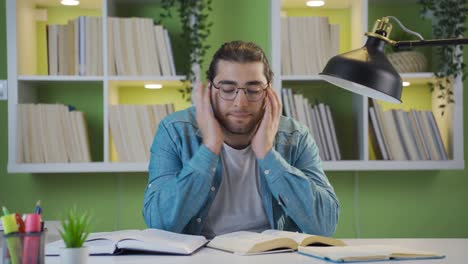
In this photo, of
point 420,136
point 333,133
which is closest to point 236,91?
point 333,133

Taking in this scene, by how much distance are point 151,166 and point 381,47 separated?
996 millimetres

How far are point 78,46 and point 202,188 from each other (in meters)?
1.29

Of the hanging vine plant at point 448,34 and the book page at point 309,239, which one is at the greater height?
the hanging vine plant at point 448,34

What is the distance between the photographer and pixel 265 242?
1966 mm

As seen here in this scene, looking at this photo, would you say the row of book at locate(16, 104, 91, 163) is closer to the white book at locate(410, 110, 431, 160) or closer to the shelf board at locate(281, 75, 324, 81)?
the shelf board at locate(281, 75, 324, 81)

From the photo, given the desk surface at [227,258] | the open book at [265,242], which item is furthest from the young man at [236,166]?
the desk surface at [227,258]

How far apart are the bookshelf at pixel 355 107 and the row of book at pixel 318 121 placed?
6cm

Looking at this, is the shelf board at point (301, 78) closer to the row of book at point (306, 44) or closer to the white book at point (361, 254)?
the row of book at point (306, 44)

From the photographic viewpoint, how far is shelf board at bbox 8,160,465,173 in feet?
11.1

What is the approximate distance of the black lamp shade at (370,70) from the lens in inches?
69.8

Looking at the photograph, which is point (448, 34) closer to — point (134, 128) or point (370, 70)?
point (134, 128)

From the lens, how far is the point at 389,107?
12.1ft

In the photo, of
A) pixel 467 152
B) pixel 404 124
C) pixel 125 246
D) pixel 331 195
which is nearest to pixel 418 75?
pixel 404 124

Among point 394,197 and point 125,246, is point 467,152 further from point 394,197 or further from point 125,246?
point 125,246
